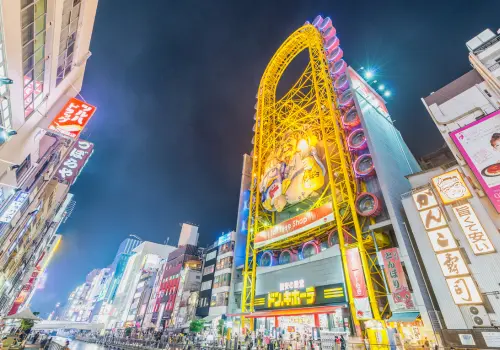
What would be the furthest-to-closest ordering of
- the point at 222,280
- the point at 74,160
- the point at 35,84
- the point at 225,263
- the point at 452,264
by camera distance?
the point at 225,263 < the point at 222,280 < the point at 74,160 < the point at 452,264 < the point at 35,84

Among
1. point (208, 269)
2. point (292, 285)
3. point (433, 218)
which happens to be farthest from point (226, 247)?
point (433, 218)

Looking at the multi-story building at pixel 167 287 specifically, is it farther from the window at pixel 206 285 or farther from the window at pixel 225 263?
the window at pixel 225 263

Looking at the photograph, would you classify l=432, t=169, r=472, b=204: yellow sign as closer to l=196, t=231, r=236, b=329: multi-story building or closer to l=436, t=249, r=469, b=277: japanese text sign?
l=436, t=249, r=469, b=277: japanese text sign

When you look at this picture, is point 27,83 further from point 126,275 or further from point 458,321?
point 126,275

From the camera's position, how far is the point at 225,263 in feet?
135

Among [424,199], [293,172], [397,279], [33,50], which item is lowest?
[397,279]

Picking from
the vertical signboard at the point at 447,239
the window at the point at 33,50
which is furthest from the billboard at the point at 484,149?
the window at the point at 33,50

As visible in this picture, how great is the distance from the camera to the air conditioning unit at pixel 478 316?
1235cm

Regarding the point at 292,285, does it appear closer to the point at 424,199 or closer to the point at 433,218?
the point at 433,218

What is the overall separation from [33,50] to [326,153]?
78.5 feet

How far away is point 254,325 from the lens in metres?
27.6

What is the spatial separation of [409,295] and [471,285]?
144 inches

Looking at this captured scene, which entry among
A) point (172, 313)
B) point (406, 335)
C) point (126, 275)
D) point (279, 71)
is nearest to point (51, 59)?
point (406, 335)

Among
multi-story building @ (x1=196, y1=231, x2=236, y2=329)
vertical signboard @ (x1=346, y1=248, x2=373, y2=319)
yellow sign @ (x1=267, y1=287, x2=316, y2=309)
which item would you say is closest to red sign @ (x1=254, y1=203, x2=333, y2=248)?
vertical signboard @ (x1=346, y1=248, x2=373, y2=319)
